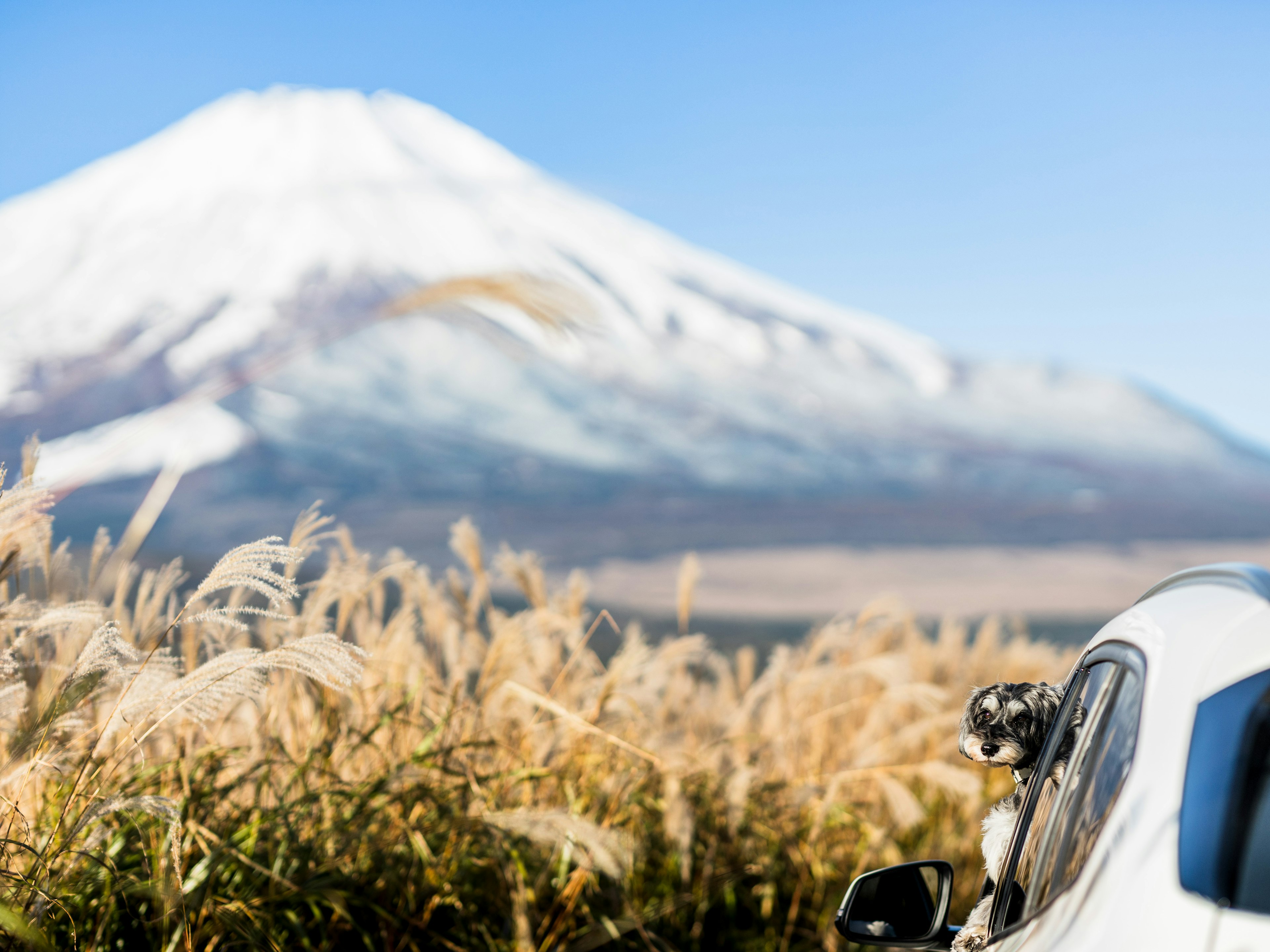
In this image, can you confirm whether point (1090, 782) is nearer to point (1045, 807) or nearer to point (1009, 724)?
point (1045, 807)

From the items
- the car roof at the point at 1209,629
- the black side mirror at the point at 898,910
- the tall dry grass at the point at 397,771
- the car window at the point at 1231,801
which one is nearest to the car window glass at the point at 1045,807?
the car roof at the point at 1209,629

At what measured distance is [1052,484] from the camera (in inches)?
3258

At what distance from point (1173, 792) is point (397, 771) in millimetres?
2496

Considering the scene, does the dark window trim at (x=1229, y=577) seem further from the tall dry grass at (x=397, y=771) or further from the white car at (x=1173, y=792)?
the tall dry grass at (x=397, y=771)

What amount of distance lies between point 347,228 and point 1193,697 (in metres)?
92.1

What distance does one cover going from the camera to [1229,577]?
97 cm

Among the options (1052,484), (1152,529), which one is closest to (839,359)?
(1052,484)

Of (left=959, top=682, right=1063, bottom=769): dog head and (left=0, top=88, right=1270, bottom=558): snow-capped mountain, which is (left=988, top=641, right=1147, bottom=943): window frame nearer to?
(left=959, top=682, right=1063, bottom=769): dog head

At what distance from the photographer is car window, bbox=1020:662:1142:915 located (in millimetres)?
975

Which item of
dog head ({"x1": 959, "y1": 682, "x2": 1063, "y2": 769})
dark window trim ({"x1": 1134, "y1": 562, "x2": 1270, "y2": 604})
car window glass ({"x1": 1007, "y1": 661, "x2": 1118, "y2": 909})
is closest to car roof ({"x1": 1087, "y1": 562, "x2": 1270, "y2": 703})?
dark window trim ({"x1": 1134, "y1": 562, "x2": 1270, "y2": 604})

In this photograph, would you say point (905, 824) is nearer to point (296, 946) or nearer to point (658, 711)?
point (658, 711)

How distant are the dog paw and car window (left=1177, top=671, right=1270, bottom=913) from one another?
69cm

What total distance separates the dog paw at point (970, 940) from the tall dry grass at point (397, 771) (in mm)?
1257

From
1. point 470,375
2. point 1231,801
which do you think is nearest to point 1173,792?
point 1231,801
